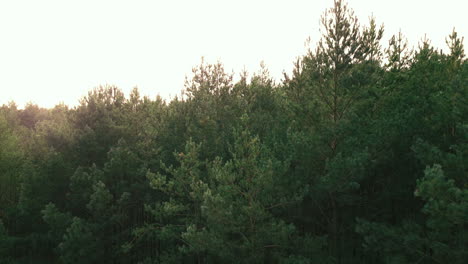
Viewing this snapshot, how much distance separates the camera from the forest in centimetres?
1284

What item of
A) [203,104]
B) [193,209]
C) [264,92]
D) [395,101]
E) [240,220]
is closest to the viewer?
[240,220]

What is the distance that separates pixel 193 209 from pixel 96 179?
543 cm

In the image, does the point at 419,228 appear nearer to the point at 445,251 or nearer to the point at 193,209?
the point at 445,251

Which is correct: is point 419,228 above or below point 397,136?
below

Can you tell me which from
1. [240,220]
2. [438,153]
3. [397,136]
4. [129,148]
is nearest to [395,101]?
[397,136]

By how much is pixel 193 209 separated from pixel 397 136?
9.85 metres

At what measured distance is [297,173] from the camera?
48.6 ft

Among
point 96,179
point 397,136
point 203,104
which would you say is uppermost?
point 203,104

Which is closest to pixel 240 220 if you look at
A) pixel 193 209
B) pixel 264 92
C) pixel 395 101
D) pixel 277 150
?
pixel 277 150

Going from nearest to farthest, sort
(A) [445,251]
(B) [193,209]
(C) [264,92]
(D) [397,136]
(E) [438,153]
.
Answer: (A) [445,251] < (E) [438,153] < (D) [397,136] < (B) [193,209] < (C) [264,92]

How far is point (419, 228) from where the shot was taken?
12.7m

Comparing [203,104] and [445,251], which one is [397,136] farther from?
[203,104]

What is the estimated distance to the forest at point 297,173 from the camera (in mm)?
12844

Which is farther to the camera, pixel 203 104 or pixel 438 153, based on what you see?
pixel 203 104
